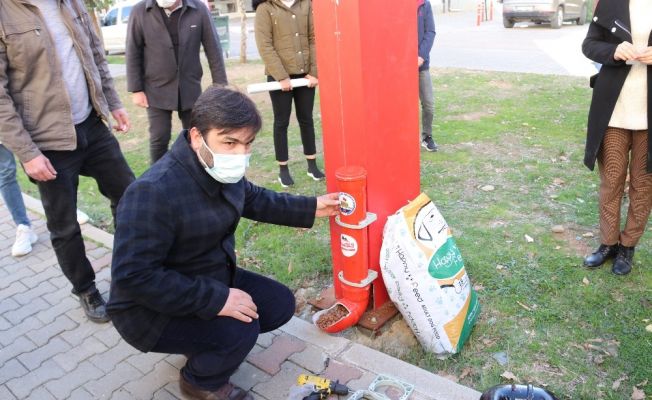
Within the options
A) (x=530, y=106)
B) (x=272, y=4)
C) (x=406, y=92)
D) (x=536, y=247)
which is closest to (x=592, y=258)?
(x=536, y=247)

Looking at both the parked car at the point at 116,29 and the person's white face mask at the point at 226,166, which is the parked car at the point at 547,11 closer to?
the parked car at the point at 116,29

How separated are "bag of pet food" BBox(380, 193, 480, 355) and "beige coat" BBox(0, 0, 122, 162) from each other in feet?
6.07

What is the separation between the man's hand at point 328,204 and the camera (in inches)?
107

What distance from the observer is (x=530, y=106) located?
7.44m

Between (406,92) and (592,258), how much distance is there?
1.72 meters

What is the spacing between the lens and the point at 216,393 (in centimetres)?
246

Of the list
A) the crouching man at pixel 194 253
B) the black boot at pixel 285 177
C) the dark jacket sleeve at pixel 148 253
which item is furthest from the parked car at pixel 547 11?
the dark jacket sleeve at pixel 148 253

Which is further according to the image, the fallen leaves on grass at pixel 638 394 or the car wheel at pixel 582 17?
the car wheel at pixel 582 17

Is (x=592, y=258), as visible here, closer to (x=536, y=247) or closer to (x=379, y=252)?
(x=536, y=247)

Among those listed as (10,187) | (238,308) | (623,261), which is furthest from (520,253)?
(10,187)

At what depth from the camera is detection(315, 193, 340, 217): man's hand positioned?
2.72 metres

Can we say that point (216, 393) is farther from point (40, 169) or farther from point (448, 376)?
point (40, 169)

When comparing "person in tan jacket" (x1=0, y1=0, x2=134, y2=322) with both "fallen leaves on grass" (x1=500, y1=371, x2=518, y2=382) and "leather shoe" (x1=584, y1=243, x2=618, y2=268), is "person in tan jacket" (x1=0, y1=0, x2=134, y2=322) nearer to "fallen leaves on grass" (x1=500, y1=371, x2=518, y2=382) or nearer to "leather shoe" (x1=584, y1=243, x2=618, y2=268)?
"fallen leaves on grass" (x1=500, y1=371, x2=518, y2=382)

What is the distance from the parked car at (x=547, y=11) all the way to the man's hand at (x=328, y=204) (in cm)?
1611
